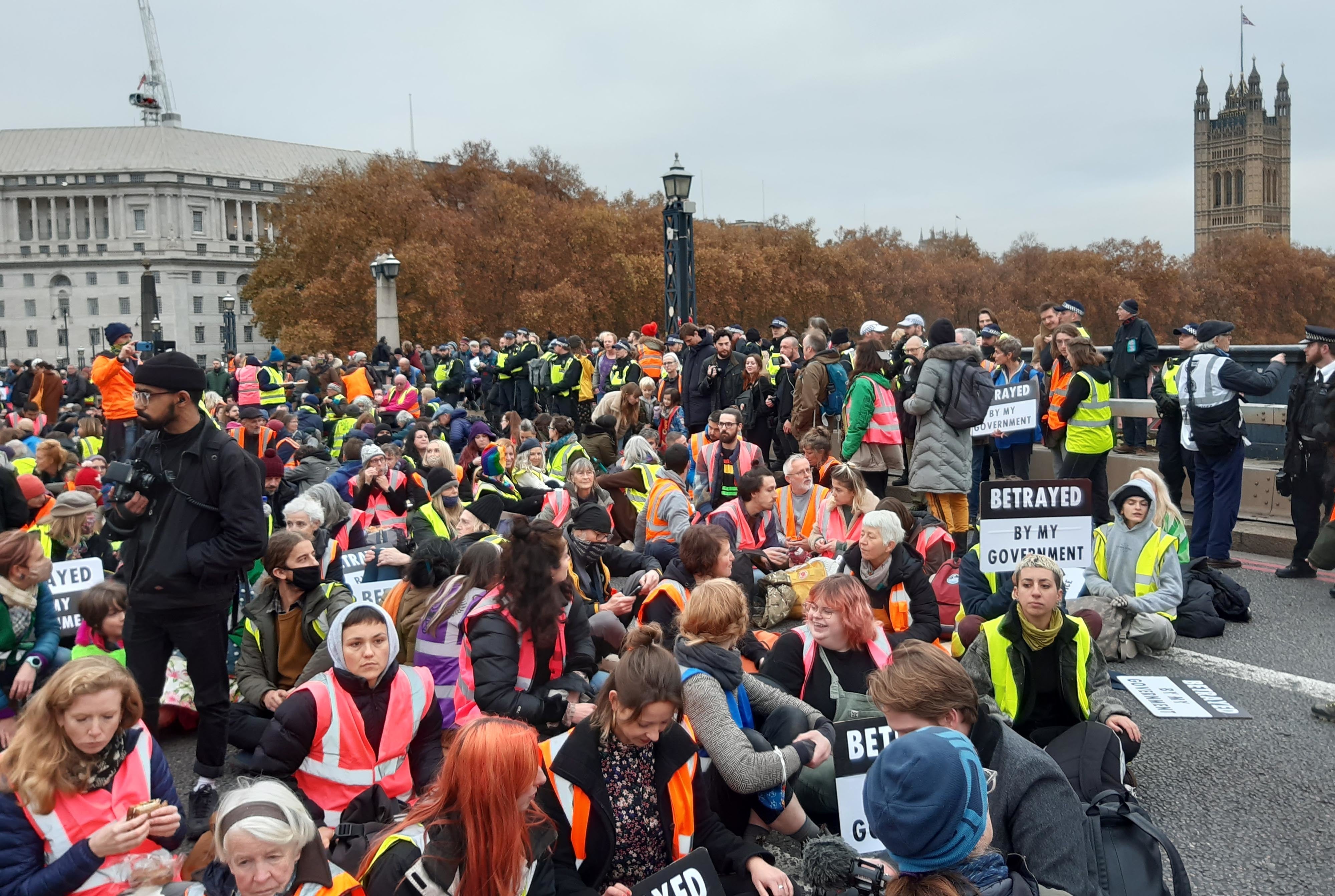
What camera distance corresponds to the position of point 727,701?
4613 mm

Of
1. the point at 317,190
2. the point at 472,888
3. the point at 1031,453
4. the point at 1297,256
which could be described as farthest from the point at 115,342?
the point at 1297,256

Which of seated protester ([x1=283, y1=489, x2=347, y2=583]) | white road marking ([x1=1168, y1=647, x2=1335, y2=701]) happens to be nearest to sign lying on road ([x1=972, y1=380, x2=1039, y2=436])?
white road marking ([x1=1168, y1=647, x2=1335, y2=701])

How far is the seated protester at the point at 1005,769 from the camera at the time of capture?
11.3ft

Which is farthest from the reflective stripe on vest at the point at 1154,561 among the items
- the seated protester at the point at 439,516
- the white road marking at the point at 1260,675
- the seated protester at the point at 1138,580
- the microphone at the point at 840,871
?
the microphone at the point at 840,871

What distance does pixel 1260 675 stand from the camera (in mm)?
6703

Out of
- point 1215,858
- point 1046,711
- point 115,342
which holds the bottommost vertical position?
point 1215,858

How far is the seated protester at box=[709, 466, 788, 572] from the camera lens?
7957mm

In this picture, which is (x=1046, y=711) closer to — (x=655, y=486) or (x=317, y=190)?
(x=655, y=486)

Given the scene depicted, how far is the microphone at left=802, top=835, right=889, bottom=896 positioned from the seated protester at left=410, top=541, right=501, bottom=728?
2.58 m

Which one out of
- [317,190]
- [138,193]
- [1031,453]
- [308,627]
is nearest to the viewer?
[308,627]

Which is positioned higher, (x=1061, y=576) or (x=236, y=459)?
(x=236, y=459)

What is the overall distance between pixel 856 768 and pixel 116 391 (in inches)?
455

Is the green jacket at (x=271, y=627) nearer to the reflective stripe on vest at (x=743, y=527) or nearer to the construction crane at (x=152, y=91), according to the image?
the reflective stripe on vest at (x=743, y=527)

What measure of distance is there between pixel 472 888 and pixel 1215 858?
10.5 feet
